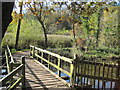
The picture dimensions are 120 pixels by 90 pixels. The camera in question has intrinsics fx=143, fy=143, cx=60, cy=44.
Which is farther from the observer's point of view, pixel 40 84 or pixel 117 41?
pixel 117 41

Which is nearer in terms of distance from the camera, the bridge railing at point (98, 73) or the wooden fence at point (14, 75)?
the wooden fence at point (14, 75)

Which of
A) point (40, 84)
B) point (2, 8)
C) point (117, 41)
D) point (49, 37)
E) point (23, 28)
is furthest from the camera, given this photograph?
point (49, 37)

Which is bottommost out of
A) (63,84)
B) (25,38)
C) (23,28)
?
(63,84)

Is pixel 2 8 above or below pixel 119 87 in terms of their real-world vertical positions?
above

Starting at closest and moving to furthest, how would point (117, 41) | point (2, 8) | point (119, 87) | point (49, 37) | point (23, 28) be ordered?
point (2, 8) → point (119, 87) → point (117, 41) → point (23, 28) → point (49, 37)

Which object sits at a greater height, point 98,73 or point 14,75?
point 98,73

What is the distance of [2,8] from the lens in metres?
1.80

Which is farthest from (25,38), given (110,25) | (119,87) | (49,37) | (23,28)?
(119,87)

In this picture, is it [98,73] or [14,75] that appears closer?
[98,73]

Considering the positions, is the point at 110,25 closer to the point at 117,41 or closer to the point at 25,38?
the point at 117,41

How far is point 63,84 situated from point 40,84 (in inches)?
29.8

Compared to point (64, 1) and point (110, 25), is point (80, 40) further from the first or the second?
point (64, 1)

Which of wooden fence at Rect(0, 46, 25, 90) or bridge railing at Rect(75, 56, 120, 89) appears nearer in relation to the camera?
wooden fence at Rect(0, 46, 25, 90)

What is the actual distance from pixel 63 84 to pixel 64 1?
2.79 metres
